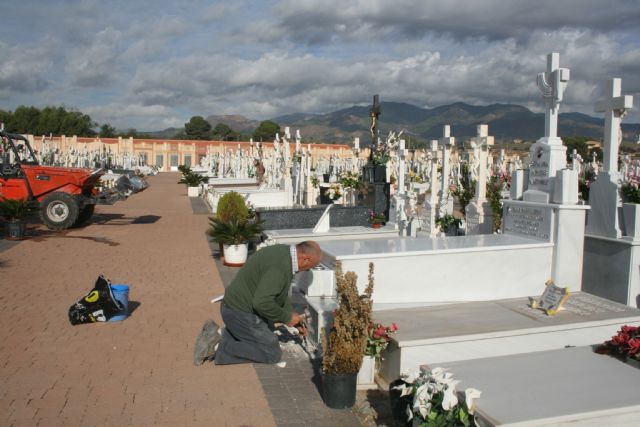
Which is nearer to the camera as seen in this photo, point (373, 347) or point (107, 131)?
point (373, 347)

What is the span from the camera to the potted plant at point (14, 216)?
1393 centimetres

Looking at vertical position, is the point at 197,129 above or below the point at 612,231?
above

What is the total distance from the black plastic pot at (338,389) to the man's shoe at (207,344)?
149cm

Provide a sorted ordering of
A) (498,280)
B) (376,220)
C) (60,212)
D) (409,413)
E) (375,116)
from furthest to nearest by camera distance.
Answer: (60,212) → (375,116) → (376,220) → (498,280) → (409,413)

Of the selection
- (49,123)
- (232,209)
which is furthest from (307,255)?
(49,123)

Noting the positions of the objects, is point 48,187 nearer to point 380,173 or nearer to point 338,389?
point 380,173

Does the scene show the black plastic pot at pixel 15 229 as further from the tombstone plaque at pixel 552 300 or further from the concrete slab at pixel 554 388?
the concrete slab at pixel 554 388

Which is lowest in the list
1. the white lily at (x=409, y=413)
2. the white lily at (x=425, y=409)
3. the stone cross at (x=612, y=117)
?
the white lily at (x=409, y=413)

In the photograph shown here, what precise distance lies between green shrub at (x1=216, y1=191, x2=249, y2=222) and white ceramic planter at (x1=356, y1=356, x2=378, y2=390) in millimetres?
6529

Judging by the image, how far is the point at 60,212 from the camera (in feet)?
51.0

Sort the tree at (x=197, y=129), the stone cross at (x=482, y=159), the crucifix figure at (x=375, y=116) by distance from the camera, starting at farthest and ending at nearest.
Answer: the tree at (x=197, y=129) < the crucifix figure at (x=375, y=116) < the stone cross at (x=482, y=159)

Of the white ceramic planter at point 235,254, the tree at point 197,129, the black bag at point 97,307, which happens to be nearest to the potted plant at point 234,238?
the white ceramic planter at point 235,254

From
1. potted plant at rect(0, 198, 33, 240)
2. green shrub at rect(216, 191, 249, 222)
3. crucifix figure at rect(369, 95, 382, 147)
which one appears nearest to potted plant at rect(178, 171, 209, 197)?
potted plant at rect(0, 198, 33, 240)

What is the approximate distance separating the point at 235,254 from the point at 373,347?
6.21 meters
